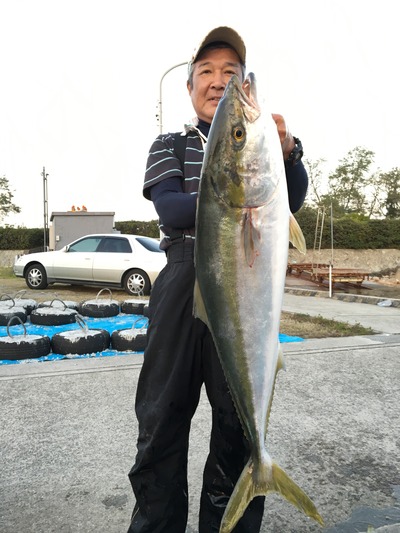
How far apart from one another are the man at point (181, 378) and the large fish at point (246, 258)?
10.5 inches

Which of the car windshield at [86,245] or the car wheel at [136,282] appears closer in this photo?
the car wheel at [136,282]

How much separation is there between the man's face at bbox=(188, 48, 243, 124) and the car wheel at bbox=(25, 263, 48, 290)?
37.0 ft

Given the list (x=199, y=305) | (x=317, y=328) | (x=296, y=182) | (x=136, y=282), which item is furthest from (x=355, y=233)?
(x=199, y=305)

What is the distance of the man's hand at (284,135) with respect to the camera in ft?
5.53

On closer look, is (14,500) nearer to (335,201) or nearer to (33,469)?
(33,469)

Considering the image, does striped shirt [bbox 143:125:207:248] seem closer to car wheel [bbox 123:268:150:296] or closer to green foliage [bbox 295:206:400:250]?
car wheel [bbox 123:268:150:296]

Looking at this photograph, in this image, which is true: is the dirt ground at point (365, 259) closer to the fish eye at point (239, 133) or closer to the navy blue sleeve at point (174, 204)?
the navy blue sleeve at point (174, 204)

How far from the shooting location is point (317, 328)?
7.27m

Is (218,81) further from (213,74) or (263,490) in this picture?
(263,490)

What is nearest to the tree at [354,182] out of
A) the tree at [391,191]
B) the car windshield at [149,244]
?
the tree at [391,191]

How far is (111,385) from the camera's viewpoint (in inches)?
161

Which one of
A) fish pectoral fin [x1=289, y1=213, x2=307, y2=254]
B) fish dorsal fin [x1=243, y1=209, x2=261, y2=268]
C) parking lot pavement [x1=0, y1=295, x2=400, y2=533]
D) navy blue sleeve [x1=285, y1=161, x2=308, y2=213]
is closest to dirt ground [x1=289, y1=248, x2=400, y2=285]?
parking lot pavement [x1=0, y1=295, x2=400, y2=533]

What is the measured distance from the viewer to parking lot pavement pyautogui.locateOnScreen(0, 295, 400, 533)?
2.19m

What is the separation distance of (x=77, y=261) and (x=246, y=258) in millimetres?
10913
